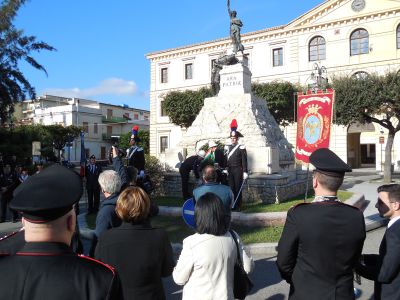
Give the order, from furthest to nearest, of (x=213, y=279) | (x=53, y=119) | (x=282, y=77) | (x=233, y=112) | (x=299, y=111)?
(x=53, y=119) < (x=282, y=77) < (x=233, y=112) < (x=299, y=111) < (x=213, y=279)

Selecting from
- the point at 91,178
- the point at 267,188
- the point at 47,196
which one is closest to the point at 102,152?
the point at 91,178

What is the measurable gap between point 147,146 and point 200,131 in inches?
1637

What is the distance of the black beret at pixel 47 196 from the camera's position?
1489mm

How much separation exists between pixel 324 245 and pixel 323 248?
0.02 meters

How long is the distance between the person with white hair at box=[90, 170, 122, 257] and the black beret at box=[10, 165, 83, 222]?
1.97 meters

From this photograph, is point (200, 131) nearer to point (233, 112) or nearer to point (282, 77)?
point (233, 112)

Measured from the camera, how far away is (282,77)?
40.9 meters

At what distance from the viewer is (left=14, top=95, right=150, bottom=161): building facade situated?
200 ft

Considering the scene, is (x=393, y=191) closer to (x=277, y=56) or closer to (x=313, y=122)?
(x=313, y=122)

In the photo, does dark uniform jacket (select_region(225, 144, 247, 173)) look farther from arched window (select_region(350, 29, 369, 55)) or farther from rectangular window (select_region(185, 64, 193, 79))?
rectangular window (select_region(185, 64, 193, 79))

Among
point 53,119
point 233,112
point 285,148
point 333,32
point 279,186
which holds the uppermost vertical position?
point 333,32

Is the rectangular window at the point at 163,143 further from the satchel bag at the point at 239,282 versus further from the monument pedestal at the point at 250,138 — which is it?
the satchel bag at the point at 239,282

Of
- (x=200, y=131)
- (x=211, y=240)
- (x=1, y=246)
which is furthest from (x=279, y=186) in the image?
(x=1, y=246)

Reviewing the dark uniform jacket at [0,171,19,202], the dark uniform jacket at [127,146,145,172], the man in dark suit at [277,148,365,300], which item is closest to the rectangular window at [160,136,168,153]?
the dark uniform jacket at [0,171,19,202]
